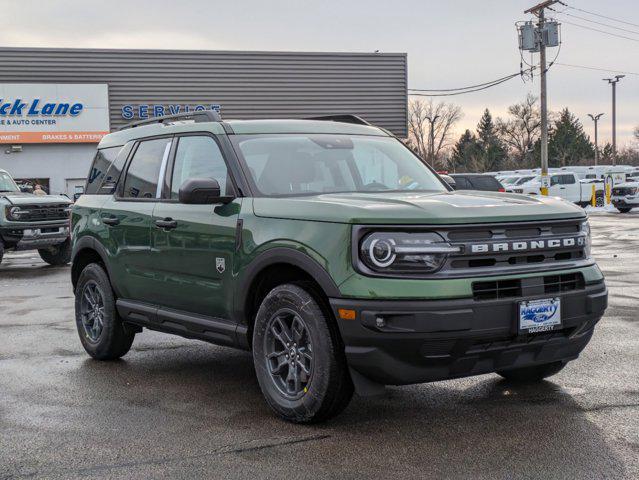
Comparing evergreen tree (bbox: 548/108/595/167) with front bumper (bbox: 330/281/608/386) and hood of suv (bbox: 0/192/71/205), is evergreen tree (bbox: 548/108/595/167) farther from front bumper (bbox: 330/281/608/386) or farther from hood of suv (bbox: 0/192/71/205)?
front bumper (bbox: 330/281/608/386)

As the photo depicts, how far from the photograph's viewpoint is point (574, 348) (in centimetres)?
505

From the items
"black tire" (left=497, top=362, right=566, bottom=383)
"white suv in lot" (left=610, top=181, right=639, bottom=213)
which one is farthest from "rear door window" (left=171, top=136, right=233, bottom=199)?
"white suv in lot" (left=610, top=181, right=639, bottom=213)

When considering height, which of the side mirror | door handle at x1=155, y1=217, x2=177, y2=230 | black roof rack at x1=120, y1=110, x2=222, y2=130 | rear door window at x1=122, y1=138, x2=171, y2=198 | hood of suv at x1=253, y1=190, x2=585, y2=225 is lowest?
door handle at x1=155, y1=217, x2=177, y2=230

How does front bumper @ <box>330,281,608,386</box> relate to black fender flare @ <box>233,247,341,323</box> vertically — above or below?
below

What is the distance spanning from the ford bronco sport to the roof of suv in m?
10.3

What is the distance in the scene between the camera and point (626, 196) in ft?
116

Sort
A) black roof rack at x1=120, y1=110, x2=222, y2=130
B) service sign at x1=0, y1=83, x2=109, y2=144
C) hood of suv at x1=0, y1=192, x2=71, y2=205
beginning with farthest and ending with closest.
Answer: service sign at x1=0, y1=83, x2=109, y2=144 < hood of suv at x1=0, y1=192, x2=71, y2=205 < black roof rack at x1=120, y1=110, x2=222, y2=130

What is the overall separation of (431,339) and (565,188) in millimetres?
38919

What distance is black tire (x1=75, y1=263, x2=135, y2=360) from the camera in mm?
6938

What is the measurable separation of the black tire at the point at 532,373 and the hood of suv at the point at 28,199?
12.8m

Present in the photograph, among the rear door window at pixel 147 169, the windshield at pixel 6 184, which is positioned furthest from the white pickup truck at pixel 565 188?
the rear door window at pixel 147 169

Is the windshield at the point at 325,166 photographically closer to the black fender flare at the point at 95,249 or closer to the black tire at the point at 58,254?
the black fender flare at the point at 95,249

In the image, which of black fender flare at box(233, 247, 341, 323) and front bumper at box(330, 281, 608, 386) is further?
black fender flare at box(233, 247, 341, 323)

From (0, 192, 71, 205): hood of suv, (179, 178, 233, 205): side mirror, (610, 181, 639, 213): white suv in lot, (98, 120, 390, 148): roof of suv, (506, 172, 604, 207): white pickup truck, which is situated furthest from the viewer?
(506, 172, 604, 207): white pickup truck
